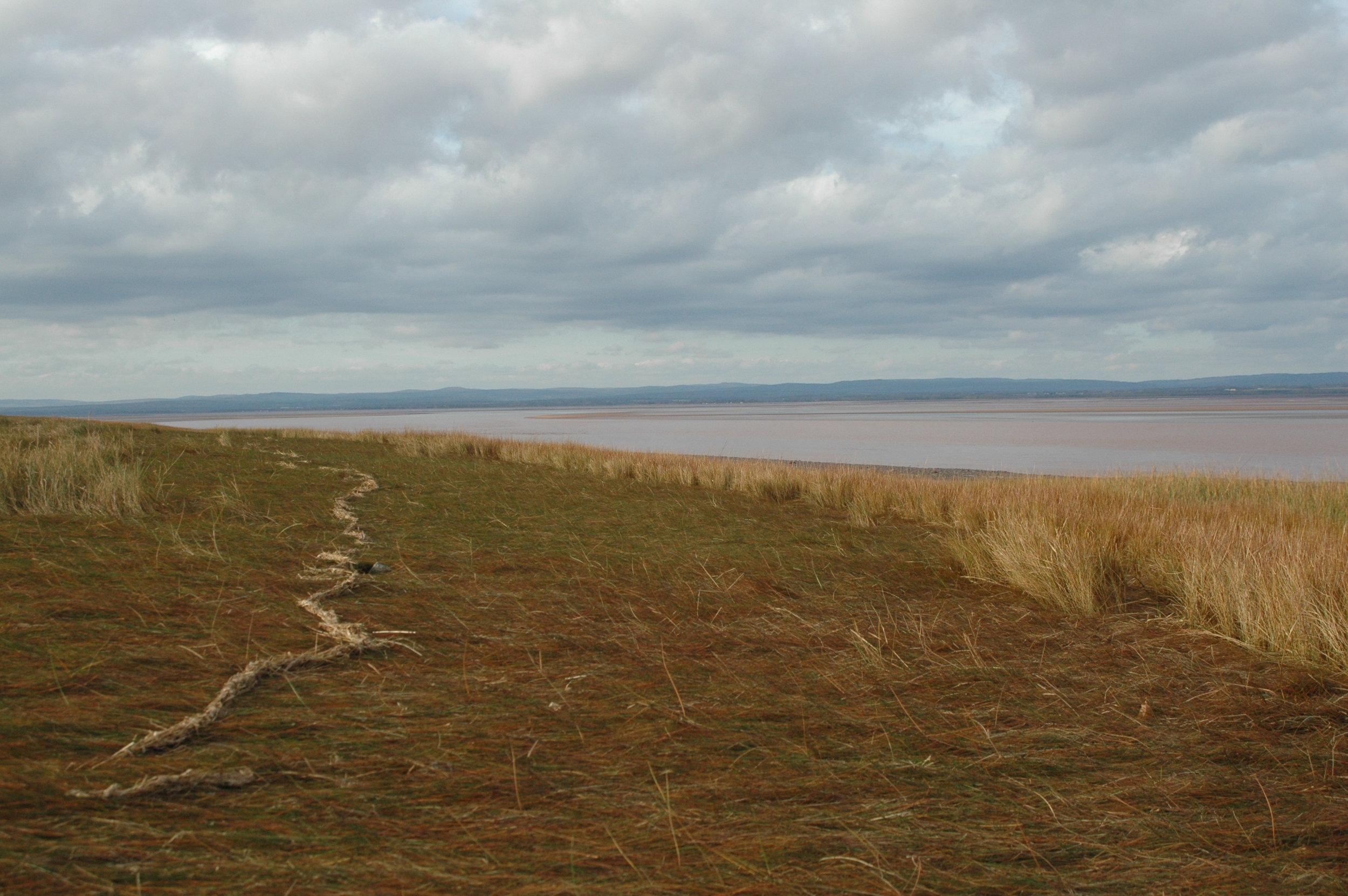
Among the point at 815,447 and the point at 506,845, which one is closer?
the point at 506,845

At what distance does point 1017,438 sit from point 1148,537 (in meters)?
34.1

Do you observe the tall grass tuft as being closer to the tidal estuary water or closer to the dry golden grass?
the dry golden grass

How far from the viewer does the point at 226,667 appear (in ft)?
11.6

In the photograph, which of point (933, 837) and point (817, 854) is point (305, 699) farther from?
point (933, 837)

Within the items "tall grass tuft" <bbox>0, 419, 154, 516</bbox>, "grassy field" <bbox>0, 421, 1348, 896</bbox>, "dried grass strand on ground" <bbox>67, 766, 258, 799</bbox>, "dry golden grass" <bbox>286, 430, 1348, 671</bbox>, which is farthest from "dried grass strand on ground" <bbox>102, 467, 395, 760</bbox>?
"dry golden grass" <bbox>286, 430, 1348, 671</bbox>

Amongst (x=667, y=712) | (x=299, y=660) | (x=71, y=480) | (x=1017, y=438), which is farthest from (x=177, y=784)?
(x=1017, y=438)

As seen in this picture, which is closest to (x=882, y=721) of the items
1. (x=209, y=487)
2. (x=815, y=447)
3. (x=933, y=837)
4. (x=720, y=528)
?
(x=933, y=837)

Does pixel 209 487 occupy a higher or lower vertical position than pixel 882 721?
higher

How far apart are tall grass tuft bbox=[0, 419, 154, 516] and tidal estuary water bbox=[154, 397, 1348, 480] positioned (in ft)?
51.1

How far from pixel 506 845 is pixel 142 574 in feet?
11.4

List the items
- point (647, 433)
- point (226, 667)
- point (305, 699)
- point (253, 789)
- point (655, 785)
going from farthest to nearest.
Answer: point (647, 433) → point (226, 667) → point (305, 699) → point (655, 785) → point (253, 789)

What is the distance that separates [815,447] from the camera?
32.7m

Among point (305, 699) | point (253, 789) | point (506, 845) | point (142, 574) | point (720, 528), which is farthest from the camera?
point (720, 528)

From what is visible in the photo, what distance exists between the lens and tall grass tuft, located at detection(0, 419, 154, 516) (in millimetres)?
6559
